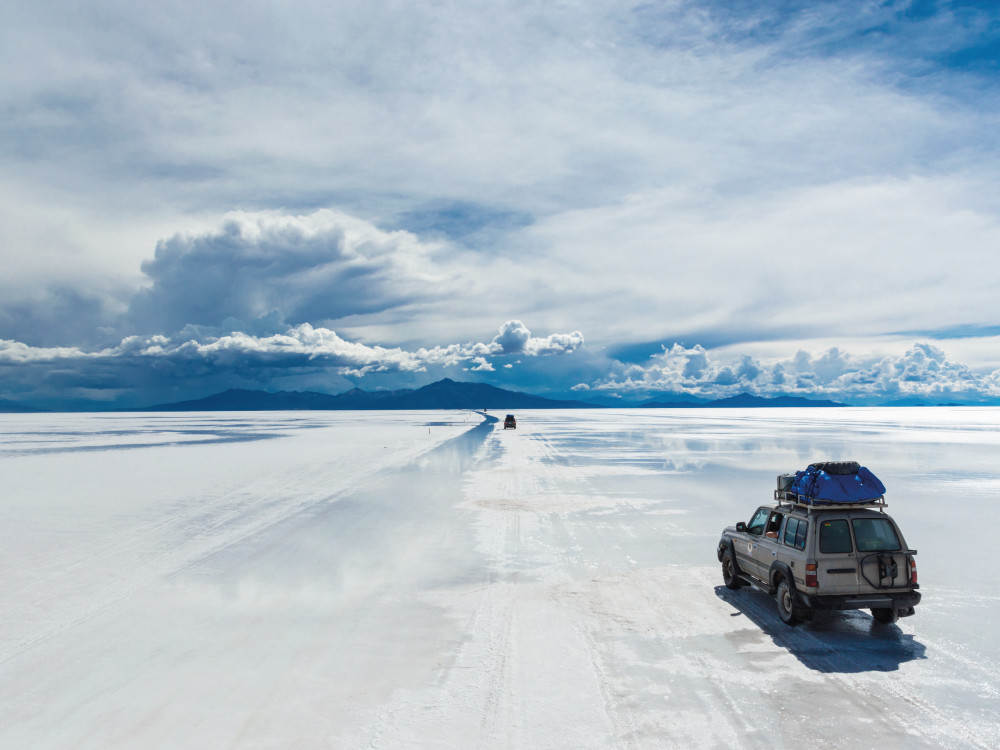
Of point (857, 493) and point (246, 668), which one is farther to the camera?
point (857, 493)

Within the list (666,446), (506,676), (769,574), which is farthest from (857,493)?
(666,446)

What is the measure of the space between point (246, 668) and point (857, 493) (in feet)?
29.7

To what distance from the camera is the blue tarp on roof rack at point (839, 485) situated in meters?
9.99

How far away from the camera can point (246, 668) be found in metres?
8.32

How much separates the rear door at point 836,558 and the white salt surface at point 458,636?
32.4 inches

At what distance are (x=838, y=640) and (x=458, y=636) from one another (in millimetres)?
5490

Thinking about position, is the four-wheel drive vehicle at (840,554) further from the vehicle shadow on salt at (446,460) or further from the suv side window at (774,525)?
the vehicle shadow on salt at (446,460)

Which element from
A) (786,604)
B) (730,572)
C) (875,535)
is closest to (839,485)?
(875,535)

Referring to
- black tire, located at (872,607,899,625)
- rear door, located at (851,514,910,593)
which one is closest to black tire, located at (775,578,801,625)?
rear door, located at (851,514,910,593)

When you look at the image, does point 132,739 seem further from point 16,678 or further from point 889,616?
point 889,616

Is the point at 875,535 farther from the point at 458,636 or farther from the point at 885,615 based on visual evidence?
the point at 458,636

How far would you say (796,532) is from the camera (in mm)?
10156

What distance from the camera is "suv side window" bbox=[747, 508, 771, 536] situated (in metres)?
11.7

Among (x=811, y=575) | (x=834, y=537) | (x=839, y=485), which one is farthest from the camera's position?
(x=839, y=485)
